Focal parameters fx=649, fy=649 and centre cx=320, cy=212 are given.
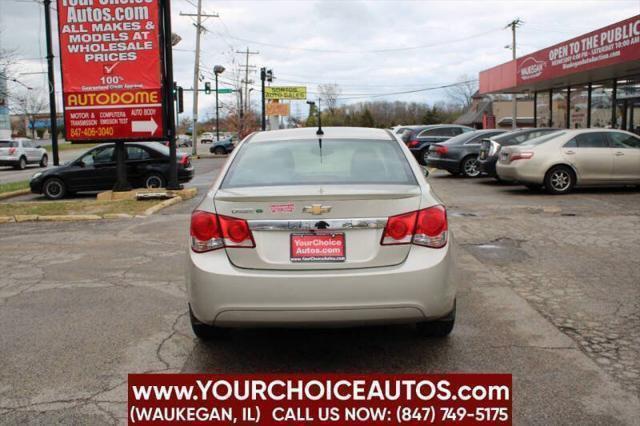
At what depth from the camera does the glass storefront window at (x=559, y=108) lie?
27.6 meters

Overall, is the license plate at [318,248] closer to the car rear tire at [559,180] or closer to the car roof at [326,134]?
the car roof at [326,134]

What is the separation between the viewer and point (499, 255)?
780 cm

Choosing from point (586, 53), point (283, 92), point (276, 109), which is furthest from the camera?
point (276, 109)

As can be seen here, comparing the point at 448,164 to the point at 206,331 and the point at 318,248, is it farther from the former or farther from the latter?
the point at 318,248

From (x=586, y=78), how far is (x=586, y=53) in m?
3.18

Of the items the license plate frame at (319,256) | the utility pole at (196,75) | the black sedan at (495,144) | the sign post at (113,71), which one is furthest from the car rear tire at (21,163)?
the license plate frame at (319,256)

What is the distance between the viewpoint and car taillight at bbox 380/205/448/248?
12.9 feet

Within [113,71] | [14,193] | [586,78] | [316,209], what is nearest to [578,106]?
[586,78]

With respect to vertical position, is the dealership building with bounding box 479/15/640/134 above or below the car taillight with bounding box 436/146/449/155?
above

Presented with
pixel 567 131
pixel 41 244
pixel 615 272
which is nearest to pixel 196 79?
pixel 567 131

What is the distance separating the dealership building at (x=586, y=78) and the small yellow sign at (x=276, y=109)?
111ft

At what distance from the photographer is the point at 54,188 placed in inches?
661

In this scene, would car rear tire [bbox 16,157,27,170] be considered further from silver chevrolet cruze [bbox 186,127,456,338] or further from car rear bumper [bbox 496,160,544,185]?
silver chevrolet cruze [bbox 186,127,456,338]

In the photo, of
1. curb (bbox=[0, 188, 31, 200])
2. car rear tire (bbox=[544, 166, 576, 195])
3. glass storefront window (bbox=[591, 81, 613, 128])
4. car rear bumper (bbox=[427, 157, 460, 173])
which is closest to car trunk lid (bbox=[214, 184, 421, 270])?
car rear tire (bbox=[544, 166, 576, 195])
